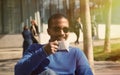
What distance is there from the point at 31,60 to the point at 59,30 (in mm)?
341

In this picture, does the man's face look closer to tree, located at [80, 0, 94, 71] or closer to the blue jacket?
the blue jacket

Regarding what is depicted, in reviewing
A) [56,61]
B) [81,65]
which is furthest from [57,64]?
[81,65]

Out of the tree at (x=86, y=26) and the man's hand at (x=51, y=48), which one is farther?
the tree at (x=86, y=26)

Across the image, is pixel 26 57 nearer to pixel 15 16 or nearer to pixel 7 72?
pixel 7 72

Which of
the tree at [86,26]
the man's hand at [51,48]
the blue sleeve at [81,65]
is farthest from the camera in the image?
the tree at [86,26]

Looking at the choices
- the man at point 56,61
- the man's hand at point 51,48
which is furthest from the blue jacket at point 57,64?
the man's hand at point 51,48

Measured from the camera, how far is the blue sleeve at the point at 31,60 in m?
3.27

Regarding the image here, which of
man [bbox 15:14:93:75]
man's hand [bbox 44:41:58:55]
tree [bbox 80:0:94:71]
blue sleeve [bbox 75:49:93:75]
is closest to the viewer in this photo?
man's hand [bbox 44:41:58:55]

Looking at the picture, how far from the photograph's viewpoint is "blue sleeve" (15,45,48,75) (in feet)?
10.7

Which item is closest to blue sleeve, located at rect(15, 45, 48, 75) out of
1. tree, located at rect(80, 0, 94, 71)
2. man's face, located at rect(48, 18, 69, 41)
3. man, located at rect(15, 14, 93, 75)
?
man, located at rect(15, 14, 93, 75)

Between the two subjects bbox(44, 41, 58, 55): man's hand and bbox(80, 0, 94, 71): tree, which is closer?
bbox(44, 41, 58, 55): man's hand

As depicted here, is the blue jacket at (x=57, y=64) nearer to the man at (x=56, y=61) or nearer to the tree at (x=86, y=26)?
the man at (x=56, y=61)

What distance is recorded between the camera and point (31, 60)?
3346 millimetres

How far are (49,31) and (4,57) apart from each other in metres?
15.1
